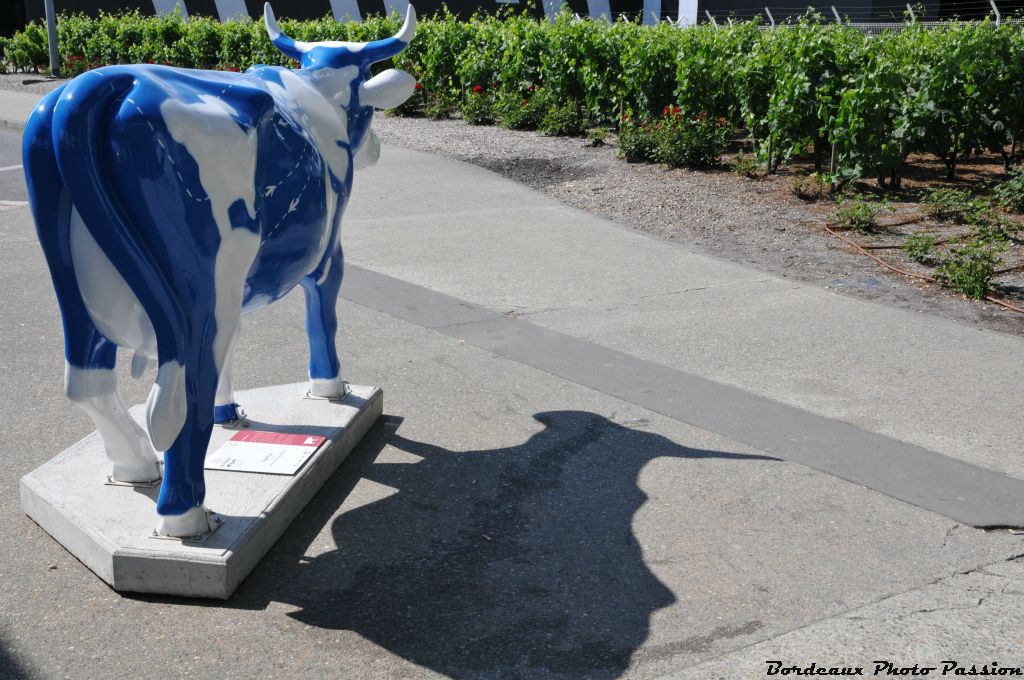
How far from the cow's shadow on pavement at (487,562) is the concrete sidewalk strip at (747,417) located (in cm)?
36

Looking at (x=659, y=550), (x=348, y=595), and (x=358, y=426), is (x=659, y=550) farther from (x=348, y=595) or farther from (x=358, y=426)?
(x=358, y=426)

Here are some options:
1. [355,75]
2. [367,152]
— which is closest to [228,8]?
[367,152]

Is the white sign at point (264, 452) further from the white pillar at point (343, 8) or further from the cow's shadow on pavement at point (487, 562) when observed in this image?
the white pillar at point (343, 8)

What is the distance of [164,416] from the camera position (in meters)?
3.28

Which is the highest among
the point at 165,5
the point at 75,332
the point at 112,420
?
the point at 165,5

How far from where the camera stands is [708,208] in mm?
10562

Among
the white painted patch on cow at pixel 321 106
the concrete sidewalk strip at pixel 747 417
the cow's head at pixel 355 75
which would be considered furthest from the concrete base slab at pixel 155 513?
the concrete sidewalk strip at pixel 747 417

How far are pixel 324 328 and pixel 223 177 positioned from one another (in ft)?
5.31

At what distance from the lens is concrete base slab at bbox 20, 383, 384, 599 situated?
11.4ft

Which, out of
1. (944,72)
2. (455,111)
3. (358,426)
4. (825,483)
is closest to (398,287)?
(358,426)

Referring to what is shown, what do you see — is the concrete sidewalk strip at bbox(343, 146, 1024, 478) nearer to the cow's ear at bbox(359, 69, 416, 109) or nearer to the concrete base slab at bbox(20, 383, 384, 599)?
the cow's ear at bbox(359, 69, 416, 109)

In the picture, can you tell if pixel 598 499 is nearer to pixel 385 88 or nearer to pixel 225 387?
pixel 225 387

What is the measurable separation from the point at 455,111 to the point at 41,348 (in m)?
12.4

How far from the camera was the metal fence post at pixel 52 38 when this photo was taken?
→ 22.5 metres
